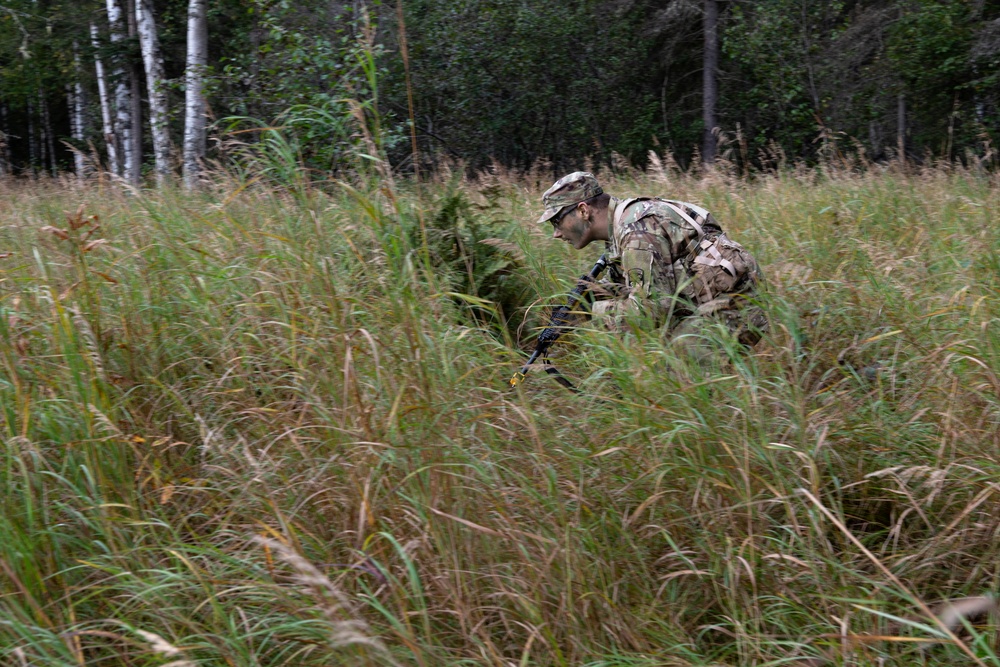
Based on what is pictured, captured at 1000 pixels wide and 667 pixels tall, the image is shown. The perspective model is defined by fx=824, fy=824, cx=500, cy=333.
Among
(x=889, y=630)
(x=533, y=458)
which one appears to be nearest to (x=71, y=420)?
(x=533, y=458)

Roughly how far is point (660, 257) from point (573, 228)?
1.77 ft

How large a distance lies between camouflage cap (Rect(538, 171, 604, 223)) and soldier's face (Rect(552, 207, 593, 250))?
0.04 meters

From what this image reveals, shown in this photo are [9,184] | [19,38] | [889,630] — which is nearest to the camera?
[889,630]

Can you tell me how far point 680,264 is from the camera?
391 centimetres

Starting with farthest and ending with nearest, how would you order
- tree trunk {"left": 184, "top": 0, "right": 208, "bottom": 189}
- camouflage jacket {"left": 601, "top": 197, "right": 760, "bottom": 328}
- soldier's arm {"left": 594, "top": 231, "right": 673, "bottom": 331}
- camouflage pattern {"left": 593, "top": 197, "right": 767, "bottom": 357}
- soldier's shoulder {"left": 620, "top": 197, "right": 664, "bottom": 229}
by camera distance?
tree trunk {"left": 184, "top": 0, "right": 208, "bottom": 189}, soldier's shoulder {"left": 620, "top": 197, "right": 664, "bottom": 229}, camouflage jacket {"left": 601, "top": 197, "right": 760, "bottom": 328}, camouflage pattern {"left": 593, "top": 197, "right": 767, "bottom": 357}, soldier's arm {"left": 594, "top": 231, "right": 673, "bottom": 331}

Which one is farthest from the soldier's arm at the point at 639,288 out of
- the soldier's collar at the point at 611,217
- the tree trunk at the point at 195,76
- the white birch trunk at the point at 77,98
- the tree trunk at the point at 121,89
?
the white birch trunk at the point at 77,98

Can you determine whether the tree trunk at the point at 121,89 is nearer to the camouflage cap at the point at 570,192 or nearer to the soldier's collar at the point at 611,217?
the camouflage cap at the point at 570,192

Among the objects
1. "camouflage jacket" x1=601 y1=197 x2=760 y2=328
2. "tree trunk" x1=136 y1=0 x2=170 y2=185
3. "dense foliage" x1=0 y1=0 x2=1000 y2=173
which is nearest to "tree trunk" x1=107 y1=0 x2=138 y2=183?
"dense foliage" x1=0 y1=0 x2=1000 y2=173

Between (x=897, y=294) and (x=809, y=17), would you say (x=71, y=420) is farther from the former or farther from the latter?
(x=809, y=17)

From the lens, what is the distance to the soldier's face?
4.12 metres

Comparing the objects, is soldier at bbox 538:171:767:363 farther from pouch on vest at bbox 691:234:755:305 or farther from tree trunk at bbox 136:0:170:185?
tree trunk at bbox 136:0:170:185

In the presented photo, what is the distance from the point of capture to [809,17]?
17.3m

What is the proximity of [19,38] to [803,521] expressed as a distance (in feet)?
61.8

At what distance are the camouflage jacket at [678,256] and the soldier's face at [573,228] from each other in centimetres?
18
